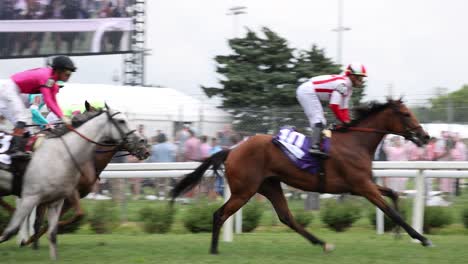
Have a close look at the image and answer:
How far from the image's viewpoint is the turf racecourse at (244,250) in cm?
798

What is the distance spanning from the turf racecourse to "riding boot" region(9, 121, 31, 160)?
3.48 feet

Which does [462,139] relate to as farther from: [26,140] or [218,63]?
[218,63]

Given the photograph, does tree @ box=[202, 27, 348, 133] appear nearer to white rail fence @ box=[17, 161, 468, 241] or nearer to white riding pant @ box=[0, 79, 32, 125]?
white rail fence @ box=[17, 161, 468, 241]

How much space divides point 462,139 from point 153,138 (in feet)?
A: 18.4

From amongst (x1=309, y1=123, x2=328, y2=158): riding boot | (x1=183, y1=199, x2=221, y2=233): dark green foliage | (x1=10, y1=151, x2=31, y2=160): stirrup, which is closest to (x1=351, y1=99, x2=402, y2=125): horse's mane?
(x1=309, y1=123, x2=328, y2=158): riding boot

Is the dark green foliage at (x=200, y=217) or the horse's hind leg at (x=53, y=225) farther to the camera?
the dark green foliage at (x=200, y=217)

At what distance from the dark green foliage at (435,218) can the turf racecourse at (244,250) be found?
64 cm

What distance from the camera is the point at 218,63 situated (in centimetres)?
2400

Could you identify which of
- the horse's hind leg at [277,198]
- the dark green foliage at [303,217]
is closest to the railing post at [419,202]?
the horse's hind leg at [277,198]

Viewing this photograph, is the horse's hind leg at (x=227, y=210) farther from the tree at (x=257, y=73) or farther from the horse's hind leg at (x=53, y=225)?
the tree at (x=257, y=73)

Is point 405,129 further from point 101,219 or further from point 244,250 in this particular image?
point 101,219

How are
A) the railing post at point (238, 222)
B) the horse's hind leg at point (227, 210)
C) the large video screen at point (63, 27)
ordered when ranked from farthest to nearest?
the large video screen at point (63, 27), the railing post at point (238, 222), the horse's hind leg at point (227, 210)

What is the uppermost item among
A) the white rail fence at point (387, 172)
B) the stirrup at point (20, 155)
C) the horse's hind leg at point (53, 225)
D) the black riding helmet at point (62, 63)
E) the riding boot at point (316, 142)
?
the black riding helmet at point (62, 63)

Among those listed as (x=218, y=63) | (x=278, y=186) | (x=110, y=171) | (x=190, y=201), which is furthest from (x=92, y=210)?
(x=218, y=63)
